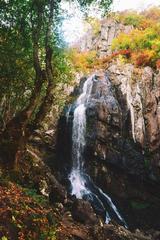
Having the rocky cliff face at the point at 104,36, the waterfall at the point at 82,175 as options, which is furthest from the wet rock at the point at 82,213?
the rocky cliff face at the point at 104,36

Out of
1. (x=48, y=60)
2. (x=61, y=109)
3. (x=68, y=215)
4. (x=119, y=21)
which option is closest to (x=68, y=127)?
(x=61, y=109)

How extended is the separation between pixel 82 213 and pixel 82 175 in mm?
12001

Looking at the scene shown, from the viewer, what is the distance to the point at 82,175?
28328mm

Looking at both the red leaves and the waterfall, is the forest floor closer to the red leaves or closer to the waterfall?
the red leaves

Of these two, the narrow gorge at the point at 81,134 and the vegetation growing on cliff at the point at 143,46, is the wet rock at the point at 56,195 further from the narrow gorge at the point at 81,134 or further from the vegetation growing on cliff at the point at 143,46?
the vegetation growing on cliff at the point at 143,46

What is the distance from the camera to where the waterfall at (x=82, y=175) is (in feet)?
81.0

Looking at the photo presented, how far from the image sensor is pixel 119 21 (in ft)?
219

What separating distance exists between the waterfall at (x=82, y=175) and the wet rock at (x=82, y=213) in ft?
16.9

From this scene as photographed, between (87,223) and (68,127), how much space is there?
15.5 meters

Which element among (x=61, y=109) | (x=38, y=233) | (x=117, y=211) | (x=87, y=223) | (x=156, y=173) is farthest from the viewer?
(x=61, y=109)

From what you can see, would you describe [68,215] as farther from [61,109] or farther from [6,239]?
[61,109]

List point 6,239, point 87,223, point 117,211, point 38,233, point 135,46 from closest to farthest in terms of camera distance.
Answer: point 6,239, point 38,233, point 87,223, point 117,211, point 135,46

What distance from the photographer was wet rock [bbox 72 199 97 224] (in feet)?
52.2

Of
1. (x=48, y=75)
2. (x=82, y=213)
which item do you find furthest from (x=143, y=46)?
(x=48, y=75)
